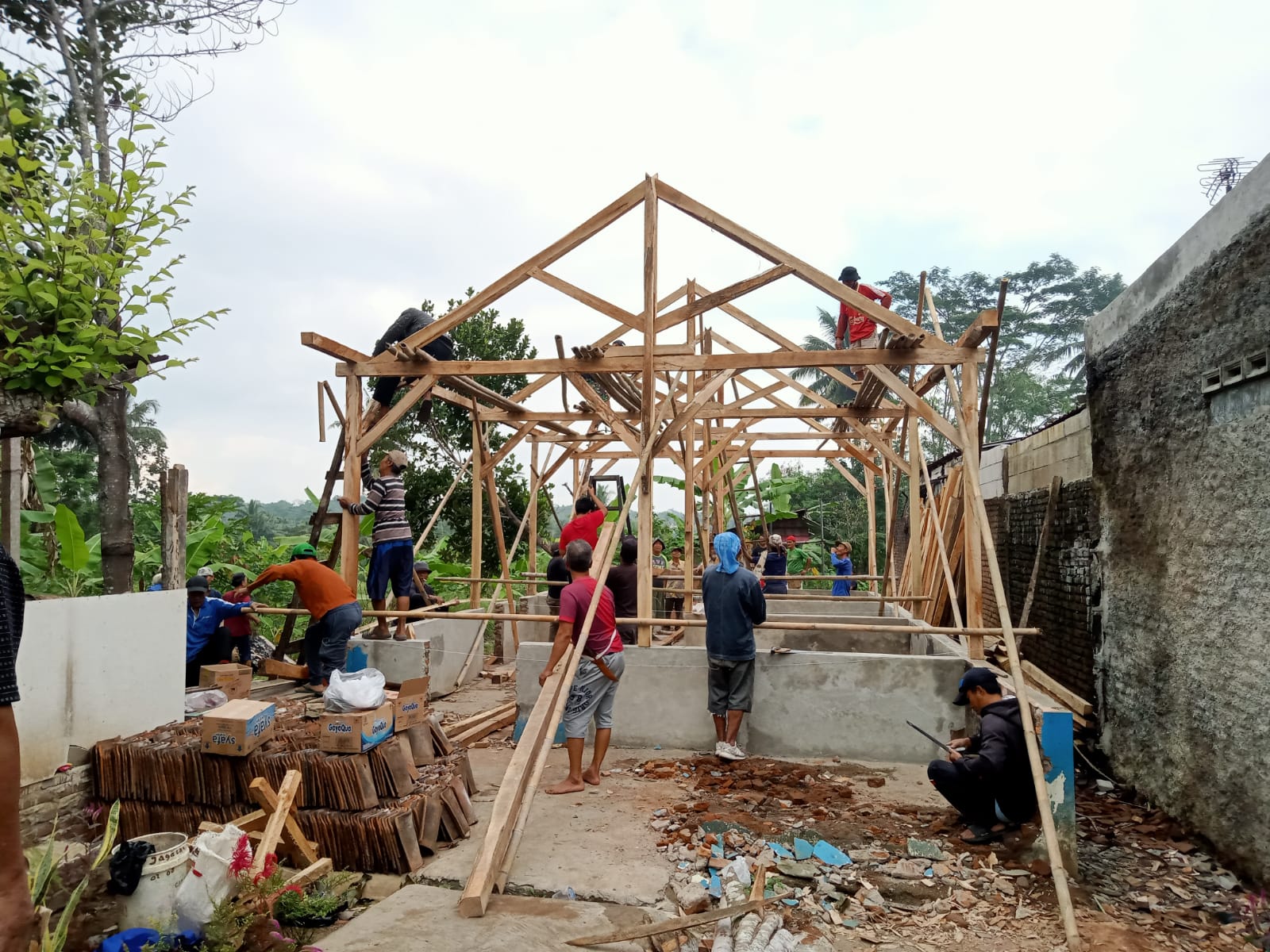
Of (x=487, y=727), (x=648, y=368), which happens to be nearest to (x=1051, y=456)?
(x=648, y=368)

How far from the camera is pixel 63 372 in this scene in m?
4.05

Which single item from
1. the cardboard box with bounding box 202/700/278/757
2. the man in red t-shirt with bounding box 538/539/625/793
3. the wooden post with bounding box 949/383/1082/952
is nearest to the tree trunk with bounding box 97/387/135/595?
the cardboard box with bounding box 202/700/278/757

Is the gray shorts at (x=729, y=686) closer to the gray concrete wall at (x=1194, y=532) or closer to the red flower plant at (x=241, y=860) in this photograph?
the gray concrete wall at (x=1194, y=532)

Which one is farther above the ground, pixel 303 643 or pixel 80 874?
pixel 303 643

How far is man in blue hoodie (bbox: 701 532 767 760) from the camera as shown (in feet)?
22.0

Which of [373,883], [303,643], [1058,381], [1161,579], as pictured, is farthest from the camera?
[1058,381]

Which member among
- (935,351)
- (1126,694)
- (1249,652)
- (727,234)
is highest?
(727,234)

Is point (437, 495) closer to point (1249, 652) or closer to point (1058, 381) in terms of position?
point (1249, 652)

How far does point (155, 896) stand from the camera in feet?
11.9

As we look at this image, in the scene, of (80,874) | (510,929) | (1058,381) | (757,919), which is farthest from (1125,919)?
(1058,381)

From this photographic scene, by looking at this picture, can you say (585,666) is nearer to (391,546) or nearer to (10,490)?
(391,546)

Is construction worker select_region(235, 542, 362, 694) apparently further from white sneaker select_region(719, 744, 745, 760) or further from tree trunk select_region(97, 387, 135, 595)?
white sneaker select_region(719, 744, 745, 760)

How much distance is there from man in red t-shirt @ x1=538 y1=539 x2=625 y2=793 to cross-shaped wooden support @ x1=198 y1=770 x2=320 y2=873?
68.9 inches

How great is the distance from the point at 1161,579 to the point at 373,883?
220 inches
